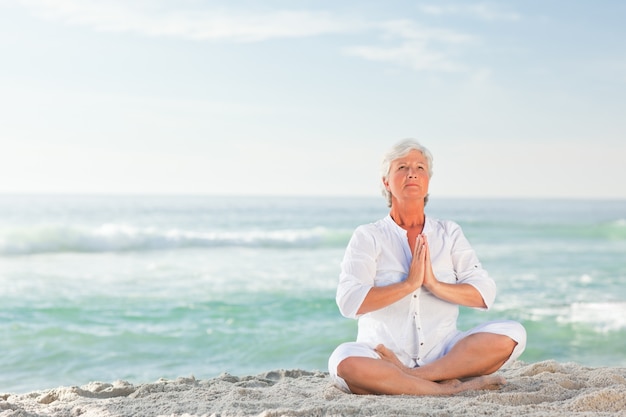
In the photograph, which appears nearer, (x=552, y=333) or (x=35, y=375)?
(x=35, y=375)

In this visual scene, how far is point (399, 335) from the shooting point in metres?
3.60

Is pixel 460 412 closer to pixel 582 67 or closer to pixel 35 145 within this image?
pixel 582 67

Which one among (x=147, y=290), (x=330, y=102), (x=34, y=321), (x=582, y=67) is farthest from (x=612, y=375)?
(x=330, y=102)

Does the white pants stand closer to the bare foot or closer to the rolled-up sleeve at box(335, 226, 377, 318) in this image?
the bare foot

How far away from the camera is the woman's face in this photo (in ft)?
11.8

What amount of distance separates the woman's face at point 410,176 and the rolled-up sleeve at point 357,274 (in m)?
0.28

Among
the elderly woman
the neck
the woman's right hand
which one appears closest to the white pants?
the elderly woman

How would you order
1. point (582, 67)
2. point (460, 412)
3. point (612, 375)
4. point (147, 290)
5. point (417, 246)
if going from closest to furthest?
1. point (460, 412)
2. point (417, 246)
3. point (612, 375)
4. point (147, 290)
5. point (582, 67)

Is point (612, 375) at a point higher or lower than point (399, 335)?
lower

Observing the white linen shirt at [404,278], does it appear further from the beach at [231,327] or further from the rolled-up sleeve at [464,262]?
the beach at [231,327]

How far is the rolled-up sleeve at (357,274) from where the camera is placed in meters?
3.43

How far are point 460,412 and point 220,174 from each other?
31941mm

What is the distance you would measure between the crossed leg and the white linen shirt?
101 mm

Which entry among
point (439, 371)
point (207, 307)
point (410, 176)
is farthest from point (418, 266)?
point (207, 307)
